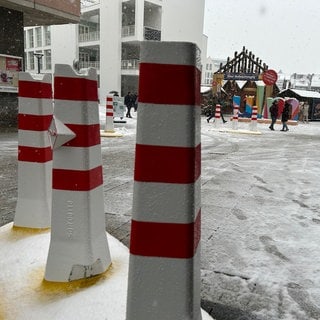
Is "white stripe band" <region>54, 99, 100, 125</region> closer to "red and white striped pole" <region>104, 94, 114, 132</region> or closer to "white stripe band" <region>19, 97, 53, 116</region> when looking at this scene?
"white stripe band" <region>19, 97, 53, 116</region>

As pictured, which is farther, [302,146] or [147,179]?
[302,146]

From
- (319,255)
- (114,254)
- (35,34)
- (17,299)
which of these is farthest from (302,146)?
(35,34)

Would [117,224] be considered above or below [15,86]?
below

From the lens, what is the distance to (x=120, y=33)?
3841cm

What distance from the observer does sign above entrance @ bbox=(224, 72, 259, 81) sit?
80.8ft

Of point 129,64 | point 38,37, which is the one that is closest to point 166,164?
point 129,64

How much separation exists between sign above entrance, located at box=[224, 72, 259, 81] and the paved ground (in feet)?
48.8

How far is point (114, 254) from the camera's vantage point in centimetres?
298

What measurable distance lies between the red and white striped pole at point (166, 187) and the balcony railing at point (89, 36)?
1682 inches

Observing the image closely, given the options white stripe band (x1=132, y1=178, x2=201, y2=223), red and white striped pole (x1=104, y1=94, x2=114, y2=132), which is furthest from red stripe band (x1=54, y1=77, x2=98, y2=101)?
red and white striped pole (x1=104, y1=94, x2=114, y2=132)

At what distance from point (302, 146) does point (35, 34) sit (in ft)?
161

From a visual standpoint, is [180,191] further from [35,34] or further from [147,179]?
[35,34]

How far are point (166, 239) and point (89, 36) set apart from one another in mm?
44940

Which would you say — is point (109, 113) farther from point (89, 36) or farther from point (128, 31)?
point (89, 36)
